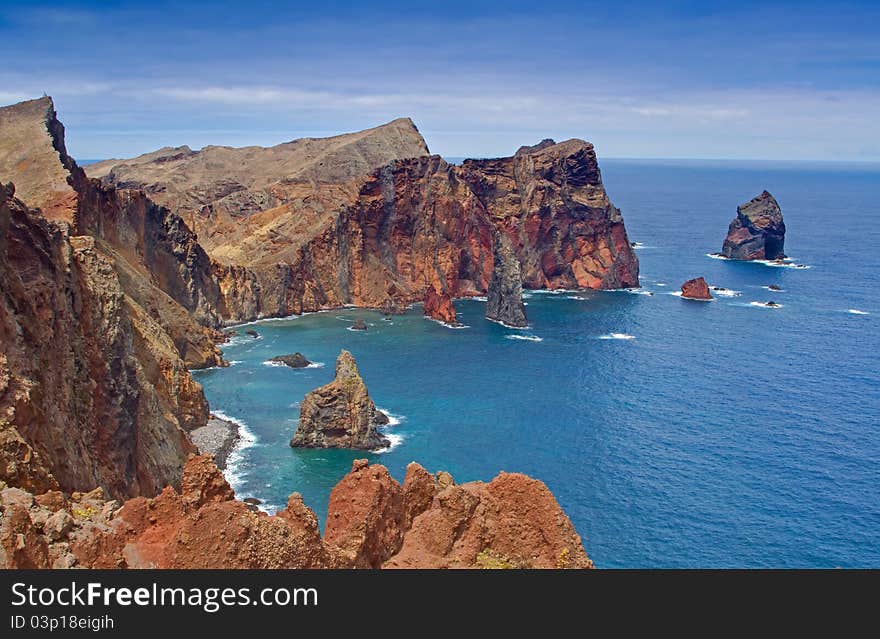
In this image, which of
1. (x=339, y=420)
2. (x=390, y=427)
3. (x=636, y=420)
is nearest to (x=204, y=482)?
(x=339, y=420)

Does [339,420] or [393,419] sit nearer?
[339,420]

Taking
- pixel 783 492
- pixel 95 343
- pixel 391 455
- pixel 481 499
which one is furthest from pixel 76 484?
pixel 783 492

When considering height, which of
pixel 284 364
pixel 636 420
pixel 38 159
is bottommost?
pixel 636 420

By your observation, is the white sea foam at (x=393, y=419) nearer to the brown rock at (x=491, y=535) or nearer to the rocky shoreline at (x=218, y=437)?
the rocky shoreline at (x=218, y=437)

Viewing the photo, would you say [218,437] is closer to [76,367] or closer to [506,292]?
[76,367]

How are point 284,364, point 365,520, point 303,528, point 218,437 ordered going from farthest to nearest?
point 284,364 → point 218,437 → point 365,520 → point 303,528

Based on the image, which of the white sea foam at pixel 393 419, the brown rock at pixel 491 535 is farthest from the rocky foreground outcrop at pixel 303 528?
the white sea foam at pixel 393 419

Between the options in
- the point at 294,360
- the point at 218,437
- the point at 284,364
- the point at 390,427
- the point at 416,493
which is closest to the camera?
the point at 416,493
